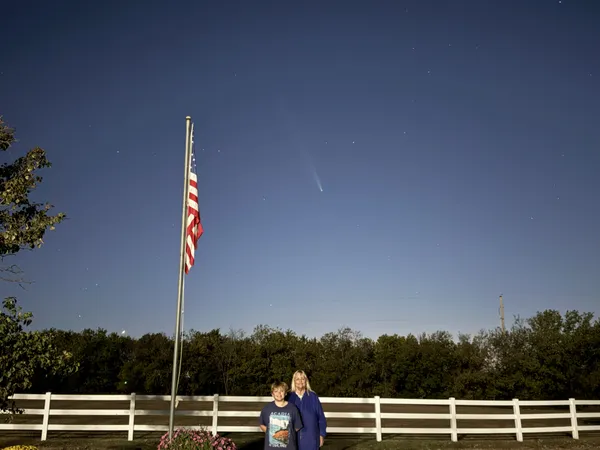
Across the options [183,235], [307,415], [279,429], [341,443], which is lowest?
[341,443]

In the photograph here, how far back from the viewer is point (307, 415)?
293 inches

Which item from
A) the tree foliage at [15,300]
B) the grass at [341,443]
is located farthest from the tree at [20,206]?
the grass at [341,443]

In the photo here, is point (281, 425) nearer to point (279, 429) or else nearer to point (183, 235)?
point (279, 429)

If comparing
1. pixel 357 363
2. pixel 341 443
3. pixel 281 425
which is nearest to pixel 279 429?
pixel 281 425

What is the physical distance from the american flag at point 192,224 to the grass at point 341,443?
5976 mm

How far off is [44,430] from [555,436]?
15.1 m

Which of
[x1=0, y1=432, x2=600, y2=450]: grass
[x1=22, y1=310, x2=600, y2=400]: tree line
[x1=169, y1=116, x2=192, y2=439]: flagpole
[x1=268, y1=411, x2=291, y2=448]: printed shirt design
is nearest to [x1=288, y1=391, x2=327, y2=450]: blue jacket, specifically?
[x1=268, y1=411, x2=291, y2=448]: printed shirt design

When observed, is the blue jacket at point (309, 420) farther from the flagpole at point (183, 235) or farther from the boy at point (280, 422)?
the flagpole at point (183, 235)

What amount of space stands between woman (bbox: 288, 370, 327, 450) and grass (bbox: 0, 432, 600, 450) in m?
6.41

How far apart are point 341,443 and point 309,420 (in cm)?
788

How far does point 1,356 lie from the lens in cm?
862

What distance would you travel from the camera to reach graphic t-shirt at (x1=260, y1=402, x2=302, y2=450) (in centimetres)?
702

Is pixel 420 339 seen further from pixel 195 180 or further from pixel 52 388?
pixel 195 180

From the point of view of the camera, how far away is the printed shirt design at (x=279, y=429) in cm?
701
